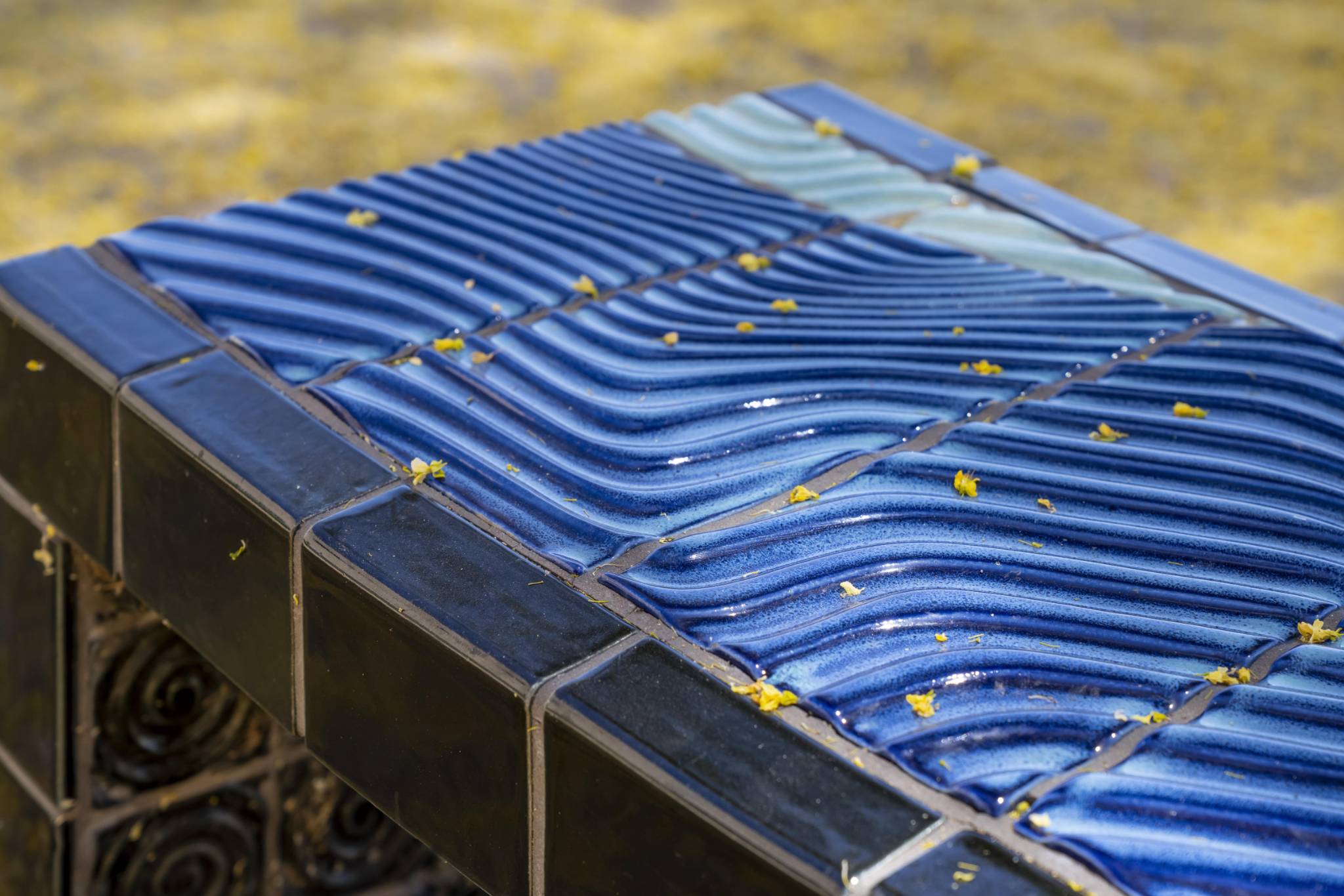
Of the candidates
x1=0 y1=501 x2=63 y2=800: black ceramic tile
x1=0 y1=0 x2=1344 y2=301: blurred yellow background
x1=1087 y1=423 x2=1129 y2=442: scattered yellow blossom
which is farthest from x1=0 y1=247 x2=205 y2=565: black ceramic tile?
x1=0 y1=0 x2=1344 y2=301: blurred yellow background

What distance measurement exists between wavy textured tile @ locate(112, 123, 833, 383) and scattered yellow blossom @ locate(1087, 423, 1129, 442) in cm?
50

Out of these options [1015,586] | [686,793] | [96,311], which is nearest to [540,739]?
[686,793]

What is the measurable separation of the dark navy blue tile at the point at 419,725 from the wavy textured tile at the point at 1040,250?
887 millimetres

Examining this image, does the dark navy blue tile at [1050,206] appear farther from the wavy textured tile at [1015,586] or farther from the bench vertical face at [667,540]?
the wavy textured tile at [1015,586]

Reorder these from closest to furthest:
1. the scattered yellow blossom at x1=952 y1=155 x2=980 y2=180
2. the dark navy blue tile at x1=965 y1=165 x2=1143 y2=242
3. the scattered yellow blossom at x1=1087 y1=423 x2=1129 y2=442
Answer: the scattered yellow blossom at x1=1087 y1=423 x2=1129 y2=442 → the dark navy blue tile at x1=965 y1=165 x2=1143 y2=242 → the scattered yellow blossom at x1=952 y1=155 x2=980 y2=180

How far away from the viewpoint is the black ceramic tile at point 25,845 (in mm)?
1579

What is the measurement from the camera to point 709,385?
133cm

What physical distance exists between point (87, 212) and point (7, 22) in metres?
1.69

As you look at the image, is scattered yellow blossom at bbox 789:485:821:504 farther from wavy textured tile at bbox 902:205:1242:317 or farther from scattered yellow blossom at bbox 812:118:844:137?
scattered yellow blossom at bbox 812:118:844:137

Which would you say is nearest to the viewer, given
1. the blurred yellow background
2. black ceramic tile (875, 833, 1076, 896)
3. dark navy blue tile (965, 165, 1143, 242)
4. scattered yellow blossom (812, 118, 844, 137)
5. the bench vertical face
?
black ceramic tile (875, 833, 1076, 896)

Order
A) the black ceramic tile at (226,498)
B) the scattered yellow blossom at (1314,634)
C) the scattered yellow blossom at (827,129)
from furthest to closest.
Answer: the scattered yellow blossom at (827,129) < the black ceramic tile at (226,498) < the scattered yellow blossom at (1314,634)

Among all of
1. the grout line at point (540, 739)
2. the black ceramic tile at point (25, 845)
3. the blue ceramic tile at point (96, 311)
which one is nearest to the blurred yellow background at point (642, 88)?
the black ceramic tile at point (25, 845)

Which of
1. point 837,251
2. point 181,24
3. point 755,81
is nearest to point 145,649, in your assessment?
Answer: point 837,251

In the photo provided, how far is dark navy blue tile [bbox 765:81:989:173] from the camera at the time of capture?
196cm
